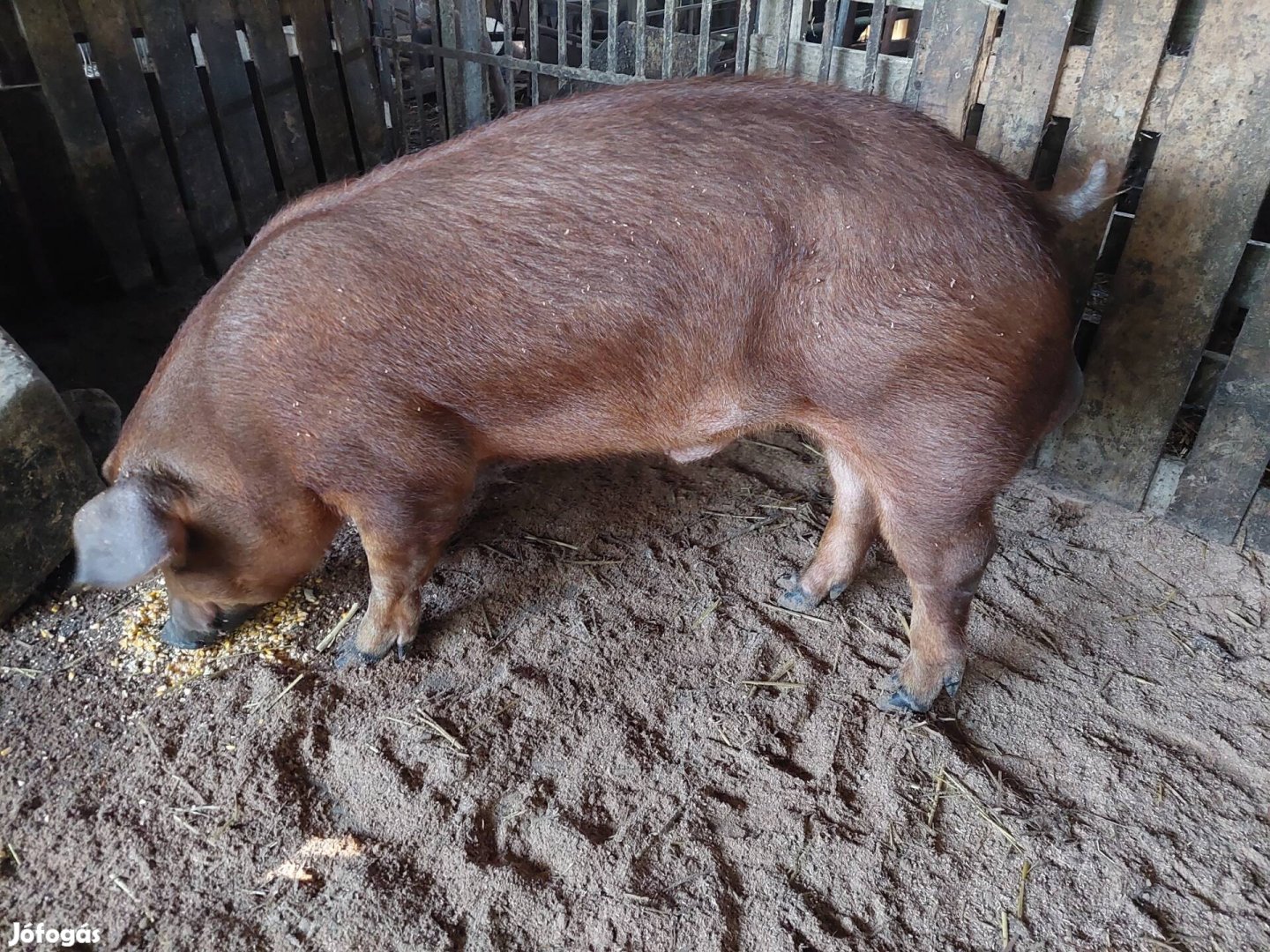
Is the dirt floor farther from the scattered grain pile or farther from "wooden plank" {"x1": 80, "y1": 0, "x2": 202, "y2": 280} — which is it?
"wooden plank" {"x1": 80, "y1": 0, "x2": 202, "y2": 280}

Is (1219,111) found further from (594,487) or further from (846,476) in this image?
(594,487)

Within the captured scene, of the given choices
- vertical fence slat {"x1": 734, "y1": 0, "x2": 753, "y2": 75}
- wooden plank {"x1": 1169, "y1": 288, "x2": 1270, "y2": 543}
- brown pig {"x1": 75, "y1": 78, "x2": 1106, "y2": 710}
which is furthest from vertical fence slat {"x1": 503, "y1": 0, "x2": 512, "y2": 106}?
wooden plank {"x1": 1169, "y1": 288, "x2": 1270, "y2": 543}

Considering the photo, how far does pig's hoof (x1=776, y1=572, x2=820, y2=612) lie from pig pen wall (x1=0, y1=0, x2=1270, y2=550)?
1.45m

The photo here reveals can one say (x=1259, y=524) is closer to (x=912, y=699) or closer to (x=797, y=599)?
(x=912, y=699)

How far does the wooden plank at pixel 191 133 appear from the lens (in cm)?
486

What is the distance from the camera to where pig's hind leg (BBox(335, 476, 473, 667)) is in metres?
2.83

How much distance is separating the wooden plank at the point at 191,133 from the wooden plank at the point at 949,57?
3.87 metres

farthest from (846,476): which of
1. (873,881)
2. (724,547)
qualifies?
(873,881)

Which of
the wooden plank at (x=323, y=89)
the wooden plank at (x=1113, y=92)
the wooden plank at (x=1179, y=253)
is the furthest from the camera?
the wooden plank at (x=323, y=89)

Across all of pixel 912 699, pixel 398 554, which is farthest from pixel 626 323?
pixel 912 699

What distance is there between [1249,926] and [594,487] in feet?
9.06

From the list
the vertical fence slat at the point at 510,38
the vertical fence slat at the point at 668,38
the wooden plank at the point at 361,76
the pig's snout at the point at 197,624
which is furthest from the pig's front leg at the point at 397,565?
the wooden plank at the point at 361,76

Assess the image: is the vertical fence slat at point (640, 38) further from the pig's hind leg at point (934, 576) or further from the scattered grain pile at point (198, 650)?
the scattered grain pile at point (198, 650)

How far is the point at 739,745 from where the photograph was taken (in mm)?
2934
